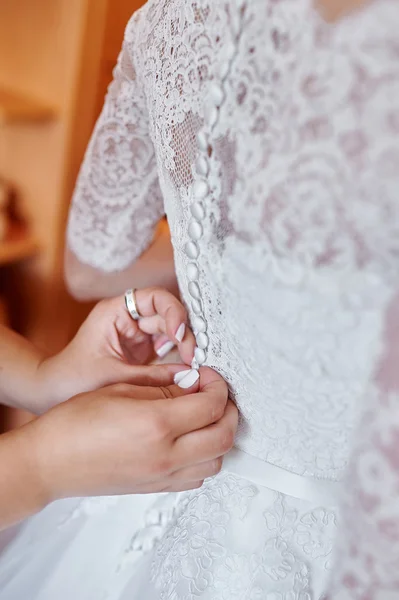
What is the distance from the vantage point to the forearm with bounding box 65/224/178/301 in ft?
2.90

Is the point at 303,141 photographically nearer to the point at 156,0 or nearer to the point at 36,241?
the point at 156,0

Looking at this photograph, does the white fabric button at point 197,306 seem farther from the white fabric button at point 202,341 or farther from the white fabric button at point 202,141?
the white fabric button at point 202,141

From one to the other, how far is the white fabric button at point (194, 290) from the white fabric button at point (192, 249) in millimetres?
35

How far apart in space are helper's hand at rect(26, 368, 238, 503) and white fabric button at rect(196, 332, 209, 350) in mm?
59

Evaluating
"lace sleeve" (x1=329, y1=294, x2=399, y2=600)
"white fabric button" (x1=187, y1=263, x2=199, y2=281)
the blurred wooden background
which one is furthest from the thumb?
the blurred wooden background

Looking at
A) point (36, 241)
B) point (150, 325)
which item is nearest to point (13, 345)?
point (150, 325)

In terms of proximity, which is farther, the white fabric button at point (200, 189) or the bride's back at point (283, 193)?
the white fabric button at point (200, 189)

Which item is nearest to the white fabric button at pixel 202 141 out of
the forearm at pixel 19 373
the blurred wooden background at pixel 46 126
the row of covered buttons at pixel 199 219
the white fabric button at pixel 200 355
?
the row of covered buttons at pixel 199 219

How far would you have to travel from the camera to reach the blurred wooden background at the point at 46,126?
1579mm

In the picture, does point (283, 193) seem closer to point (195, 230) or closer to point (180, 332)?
point (195, 230)

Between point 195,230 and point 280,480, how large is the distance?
285 millimetres

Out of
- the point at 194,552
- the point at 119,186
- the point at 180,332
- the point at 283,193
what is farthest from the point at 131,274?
the point at 283,193

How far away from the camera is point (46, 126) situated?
167cm

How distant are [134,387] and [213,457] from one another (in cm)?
9
